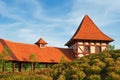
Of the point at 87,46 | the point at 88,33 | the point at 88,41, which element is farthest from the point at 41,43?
the point at 88,33

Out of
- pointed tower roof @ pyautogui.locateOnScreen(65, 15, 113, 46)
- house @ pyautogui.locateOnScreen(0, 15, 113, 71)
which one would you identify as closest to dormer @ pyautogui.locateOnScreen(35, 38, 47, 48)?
house @ pyautogui.locateOnScreen(0, 15, 113, 71)

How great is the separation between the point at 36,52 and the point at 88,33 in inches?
398

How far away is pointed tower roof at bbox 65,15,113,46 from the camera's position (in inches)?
2037

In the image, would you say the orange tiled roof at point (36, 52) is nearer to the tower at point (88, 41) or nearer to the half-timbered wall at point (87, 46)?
the half-timbered wall at point (87, 46)

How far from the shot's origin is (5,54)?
41125mm

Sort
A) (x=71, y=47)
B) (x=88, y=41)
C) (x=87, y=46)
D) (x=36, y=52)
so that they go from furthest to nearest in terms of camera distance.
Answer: (x=71, y=47) < (x=88, y=41) < (x=87, y=46) < (x=36, y=52)

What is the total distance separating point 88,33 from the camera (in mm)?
53500

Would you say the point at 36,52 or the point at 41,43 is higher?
the point at 41,43

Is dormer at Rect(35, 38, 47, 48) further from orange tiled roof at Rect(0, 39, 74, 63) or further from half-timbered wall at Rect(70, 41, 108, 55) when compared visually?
half-timbered wall at Rect(70, 41, 108, 55)

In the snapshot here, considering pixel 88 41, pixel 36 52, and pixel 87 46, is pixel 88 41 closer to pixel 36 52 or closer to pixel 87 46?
pixel 87 46

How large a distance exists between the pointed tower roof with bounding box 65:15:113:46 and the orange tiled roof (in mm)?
2922

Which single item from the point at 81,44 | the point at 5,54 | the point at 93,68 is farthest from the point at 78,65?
the point at 81,44

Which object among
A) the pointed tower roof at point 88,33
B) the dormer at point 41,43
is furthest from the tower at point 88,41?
the dormer at point 41,43

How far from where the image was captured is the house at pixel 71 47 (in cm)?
4847
